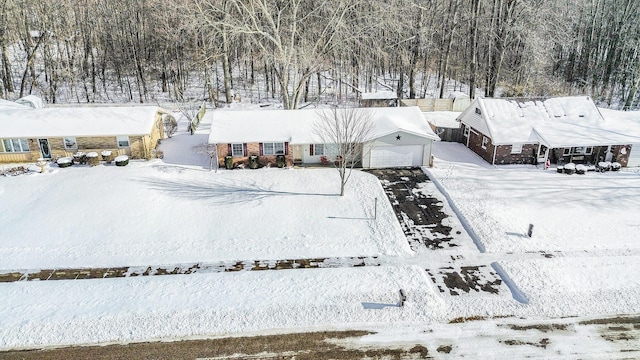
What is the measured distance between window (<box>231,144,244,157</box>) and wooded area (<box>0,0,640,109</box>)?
11.4m

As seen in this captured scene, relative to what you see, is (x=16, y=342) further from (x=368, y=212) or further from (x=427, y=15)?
(x=427, y=15)

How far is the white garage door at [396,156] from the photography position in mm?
29188

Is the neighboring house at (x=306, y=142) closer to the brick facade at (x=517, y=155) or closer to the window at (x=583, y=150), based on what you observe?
the brick facade at (x=517, y=155)

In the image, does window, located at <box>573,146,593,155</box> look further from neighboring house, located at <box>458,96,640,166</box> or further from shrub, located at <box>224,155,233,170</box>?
shrub, located at <box>224,155,233,170</box>

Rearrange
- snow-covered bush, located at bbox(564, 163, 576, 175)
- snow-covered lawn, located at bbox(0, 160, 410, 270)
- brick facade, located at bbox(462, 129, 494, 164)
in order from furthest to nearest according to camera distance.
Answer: brick facade, located at bbox(462, 129, 494, 164) < snow-covered bush, located at bbox(564, 163, 576, 175) < snow-covered lawn, located at bbox(0, 160, 410, 270)

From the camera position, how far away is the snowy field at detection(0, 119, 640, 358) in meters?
16.3

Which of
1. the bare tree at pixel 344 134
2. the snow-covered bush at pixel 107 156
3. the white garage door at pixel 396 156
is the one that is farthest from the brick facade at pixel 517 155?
the snow-covered bush at pixel 107 156

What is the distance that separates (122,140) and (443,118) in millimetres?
25293

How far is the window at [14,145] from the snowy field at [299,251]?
275 centimetres

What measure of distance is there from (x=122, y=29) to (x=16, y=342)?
129 ft

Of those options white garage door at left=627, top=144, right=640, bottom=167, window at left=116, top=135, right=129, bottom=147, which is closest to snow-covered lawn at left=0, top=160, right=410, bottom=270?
window at left=116, top=135, right=129, bottom=147

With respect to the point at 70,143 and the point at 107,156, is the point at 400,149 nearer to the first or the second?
the point at 107,156

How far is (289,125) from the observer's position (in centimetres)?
2997

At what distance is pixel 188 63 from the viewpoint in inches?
1953
